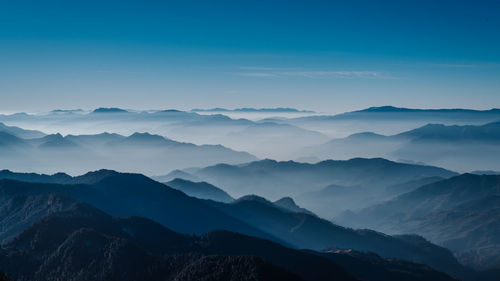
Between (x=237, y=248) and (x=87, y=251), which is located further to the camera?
(x=237, y=248)

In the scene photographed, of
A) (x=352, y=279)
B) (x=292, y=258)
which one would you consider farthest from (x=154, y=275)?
(x=352, y=279)

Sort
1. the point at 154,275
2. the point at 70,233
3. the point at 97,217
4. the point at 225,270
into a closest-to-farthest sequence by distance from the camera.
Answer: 1. the point at 225,270
2. the point at 154,275
3. the point at 70,233
4. the point at 97,217

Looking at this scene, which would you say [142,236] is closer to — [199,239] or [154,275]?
[199,239]

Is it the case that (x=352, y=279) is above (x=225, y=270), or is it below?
below

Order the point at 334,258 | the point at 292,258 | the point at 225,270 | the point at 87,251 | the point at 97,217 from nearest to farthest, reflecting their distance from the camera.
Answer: the point at 225,270 → the point at 87,251 → the point at 292,258 → the point at 97,217 → the point at 334,258

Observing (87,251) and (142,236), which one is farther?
(142,236)

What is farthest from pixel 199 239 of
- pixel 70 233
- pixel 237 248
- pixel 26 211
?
pixel 26 211

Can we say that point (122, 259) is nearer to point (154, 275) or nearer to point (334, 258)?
point (154, 275)

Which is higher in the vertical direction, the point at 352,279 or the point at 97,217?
the point at 97,217

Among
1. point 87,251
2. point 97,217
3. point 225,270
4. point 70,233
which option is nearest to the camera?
point 225,270
